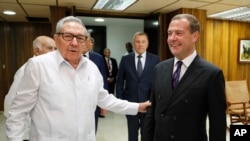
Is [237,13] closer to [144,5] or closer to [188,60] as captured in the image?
[144,5]

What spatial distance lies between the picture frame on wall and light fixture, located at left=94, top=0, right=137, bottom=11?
334cm

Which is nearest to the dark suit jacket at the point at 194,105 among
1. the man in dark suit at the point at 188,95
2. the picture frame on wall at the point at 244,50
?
the man in dark suit at the point at 188,95

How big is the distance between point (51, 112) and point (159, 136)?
0.70 meters

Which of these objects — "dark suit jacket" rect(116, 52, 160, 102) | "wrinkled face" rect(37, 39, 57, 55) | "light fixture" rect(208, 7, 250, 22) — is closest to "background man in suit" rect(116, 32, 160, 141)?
"dark suit jacket" rect(116, 52, 160, 102)

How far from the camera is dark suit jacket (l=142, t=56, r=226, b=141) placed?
131 cm

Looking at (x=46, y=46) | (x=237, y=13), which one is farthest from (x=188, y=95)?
(x=237, y=13)

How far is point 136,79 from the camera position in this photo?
2.73 m

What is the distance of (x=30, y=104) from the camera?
1.34 m

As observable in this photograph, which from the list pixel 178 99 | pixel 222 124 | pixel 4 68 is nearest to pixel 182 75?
pixel 178 99

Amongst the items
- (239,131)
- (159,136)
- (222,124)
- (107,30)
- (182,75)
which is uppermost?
(107,30)

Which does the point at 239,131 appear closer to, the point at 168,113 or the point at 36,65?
the point at 168,113

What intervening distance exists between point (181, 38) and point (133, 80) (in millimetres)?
1402

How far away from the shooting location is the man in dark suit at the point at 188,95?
→ 1316 mm

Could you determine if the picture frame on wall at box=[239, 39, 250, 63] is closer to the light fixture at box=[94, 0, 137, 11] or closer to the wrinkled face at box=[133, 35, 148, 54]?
the light fixture at box=[94, 0, 137, 11]
